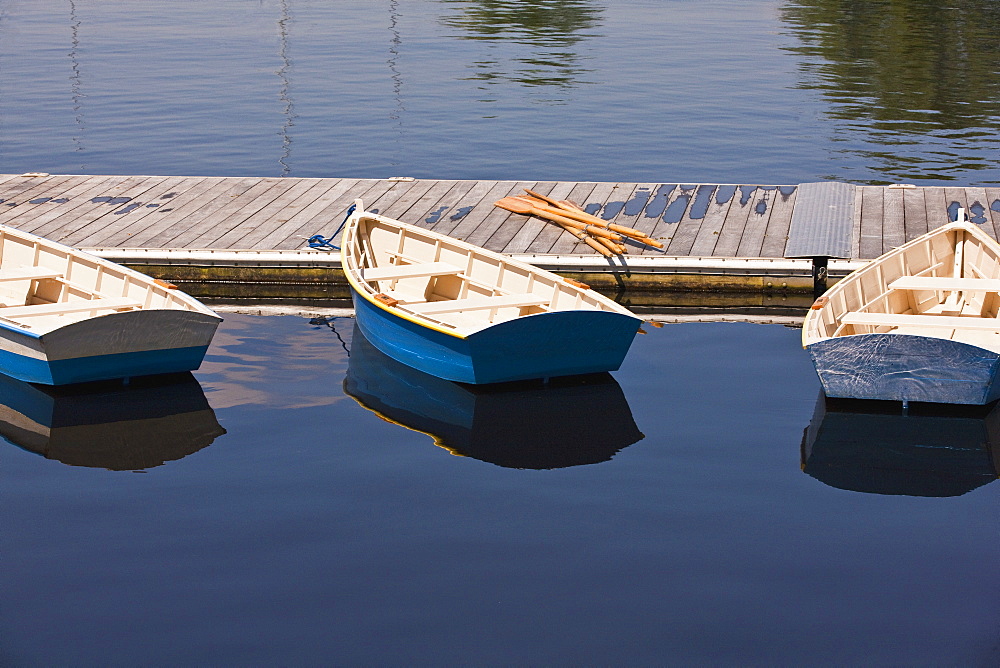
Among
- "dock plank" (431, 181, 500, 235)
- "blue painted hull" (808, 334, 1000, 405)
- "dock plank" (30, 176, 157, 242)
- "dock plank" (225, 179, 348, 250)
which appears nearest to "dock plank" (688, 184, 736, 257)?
"dock plank" (431, 181, 500, 235)

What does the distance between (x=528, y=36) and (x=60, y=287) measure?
28.4 meters

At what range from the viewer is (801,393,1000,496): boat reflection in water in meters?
9.49

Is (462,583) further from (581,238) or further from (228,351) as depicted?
(581,238)

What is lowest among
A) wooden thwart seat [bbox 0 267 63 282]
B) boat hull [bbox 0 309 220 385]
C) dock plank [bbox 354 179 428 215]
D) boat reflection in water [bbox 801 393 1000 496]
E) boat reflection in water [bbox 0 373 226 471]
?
boat reflection in water [bbox 0 373 226 471]

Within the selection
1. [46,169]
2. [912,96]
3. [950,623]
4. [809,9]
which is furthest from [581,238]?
[809,9]

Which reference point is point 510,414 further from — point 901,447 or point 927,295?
point 927,295

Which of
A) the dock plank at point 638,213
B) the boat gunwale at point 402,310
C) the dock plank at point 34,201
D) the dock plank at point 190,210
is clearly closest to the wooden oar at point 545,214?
the dock plank at point 638,213

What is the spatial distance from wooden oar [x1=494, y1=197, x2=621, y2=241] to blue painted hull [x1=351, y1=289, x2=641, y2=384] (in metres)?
3.06

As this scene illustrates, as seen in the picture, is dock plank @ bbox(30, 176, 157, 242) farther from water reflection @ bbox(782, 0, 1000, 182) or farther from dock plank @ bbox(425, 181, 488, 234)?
water reflection @ bbox(782, 0, 1000, 182)

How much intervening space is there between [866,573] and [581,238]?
7057 mm

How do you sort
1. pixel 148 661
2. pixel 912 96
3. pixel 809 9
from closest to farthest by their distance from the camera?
1. pixel 148 661
2. pixel 912 96
3. pixel 809 9

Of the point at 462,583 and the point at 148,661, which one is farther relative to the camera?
the point at 462,583

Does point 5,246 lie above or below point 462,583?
above

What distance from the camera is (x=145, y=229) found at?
15172 millimetres
